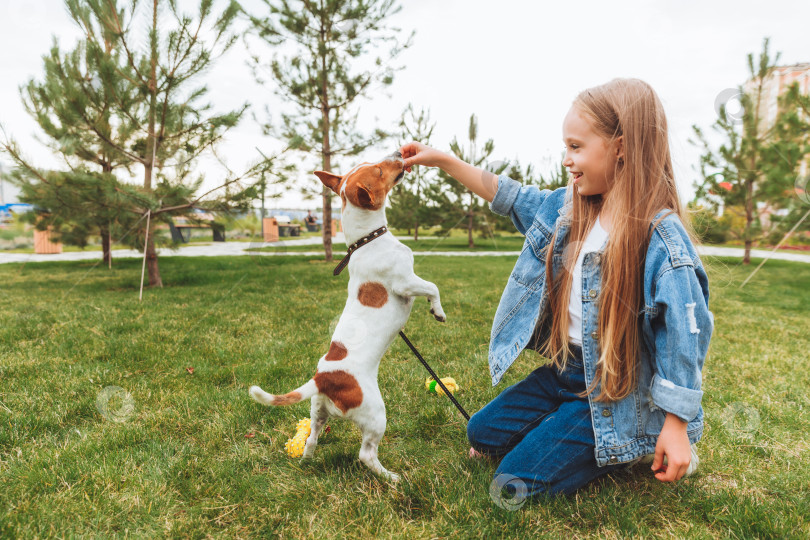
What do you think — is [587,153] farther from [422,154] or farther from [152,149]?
[152,149]

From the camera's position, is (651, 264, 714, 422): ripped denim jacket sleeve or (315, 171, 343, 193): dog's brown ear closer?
(651, 264, 714, 422): ripped denim jacket sleeve

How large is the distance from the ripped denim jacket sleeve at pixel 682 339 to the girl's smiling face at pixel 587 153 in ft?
1.44

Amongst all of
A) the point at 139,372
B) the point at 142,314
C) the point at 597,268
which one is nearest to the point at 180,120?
the point at 142,314

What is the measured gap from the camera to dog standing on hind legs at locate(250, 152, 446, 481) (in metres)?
1.75

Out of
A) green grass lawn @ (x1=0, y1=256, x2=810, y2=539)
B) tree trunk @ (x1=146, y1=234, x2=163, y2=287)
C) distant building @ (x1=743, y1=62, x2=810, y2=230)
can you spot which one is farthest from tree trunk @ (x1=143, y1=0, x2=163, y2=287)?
distant building @ (x1=743, y1=62, x2=810, y2=230)

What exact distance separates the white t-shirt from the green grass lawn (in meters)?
0.43

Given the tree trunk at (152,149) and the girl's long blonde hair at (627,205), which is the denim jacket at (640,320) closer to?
the girl's long blonde hair at (627,205)

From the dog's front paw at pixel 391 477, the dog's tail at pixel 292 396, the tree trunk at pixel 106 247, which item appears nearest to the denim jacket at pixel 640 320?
the dog's front paw at pixel 391 477

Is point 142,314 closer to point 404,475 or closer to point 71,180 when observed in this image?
point 71,180

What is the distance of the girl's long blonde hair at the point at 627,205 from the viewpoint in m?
1.69

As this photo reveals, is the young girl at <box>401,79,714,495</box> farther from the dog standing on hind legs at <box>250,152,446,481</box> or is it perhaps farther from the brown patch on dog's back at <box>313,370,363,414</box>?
the brown patch on dog's back at <box>313,370,363,414</box>

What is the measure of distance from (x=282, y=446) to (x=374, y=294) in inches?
39.2

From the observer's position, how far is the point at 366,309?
1.81 metres

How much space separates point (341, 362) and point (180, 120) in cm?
656
